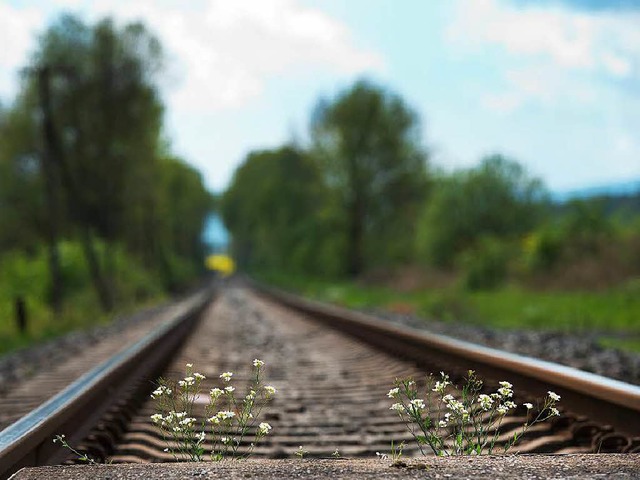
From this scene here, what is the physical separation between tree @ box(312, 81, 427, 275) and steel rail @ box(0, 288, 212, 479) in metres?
34.6

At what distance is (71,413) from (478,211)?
29.9m

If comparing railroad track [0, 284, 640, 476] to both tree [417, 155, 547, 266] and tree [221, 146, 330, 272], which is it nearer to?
tree [417, 155, 547, 266]

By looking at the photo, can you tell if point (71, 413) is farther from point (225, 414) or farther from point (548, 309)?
point (548, 309)

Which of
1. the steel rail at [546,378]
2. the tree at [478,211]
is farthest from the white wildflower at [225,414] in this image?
the tree at [478,211]

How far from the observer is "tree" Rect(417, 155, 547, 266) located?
31.6 m

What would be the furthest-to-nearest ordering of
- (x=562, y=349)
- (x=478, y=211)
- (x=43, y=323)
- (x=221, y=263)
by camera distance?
(x=221, y=263) < (x=478, y=211) < (x=43, y=323) < (x=562, y=349)

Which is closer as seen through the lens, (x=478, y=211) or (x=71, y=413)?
(x=71, y=413)

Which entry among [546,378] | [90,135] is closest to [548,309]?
[546,378]

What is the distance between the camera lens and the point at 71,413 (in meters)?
3.40

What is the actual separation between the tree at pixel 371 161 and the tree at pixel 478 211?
26.5ft

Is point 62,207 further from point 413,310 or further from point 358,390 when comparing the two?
point 358,390

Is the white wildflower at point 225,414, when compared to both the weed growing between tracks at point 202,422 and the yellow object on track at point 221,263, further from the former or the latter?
the yellow object on track at point 221,263

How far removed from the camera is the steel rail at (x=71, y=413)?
105 inches

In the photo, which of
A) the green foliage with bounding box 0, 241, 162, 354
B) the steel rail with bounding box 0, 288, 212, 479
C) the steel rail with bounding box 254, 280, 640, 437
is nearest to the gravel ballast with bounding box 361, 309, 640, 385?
the steel rail with bounding box 254, 280, 640, 437
